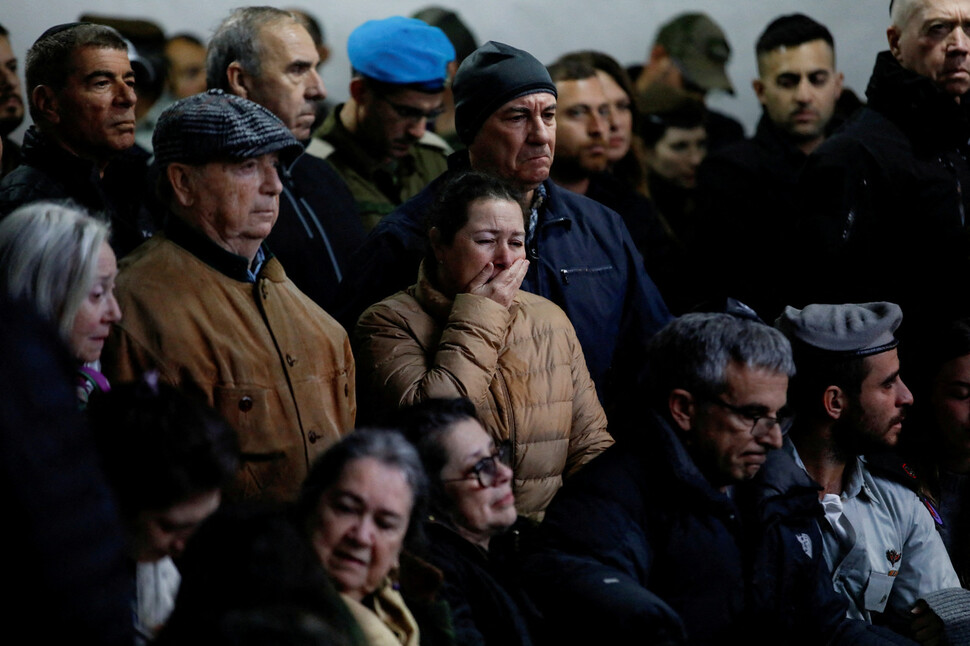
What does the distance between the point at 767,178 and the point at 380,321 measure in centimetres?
266

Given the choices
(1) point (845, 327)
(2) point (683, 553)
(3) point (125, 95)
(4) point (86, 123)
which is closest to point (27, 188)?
(4) point (86, 123)

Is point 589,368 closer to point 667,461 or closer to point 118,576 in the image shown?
point 667,461

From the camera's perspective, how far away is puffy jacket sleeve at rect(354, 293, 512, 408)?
3.58 m

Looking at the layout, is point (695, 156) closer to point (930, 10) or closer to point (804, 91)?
point (804, 91)

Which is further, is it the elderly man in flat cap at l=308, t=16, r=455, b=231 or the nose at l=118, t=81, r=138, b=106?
the elderly man in flat cap at l=308, t=16, r=455, b=231

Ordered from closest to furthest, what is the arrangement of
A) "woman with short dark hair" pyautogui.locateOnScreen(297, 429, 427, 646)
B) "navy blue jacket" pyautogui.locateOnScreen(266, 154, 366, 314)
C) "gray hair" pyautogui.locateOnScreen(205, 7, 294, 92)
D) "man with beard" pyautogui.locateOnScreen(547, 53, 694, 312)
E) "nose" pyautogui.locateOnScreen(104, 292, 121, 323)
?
"woman with short dark hair" pyautogui.locateOnScreen(297, 429, 427, 646) → "nose" pyautogui.locateOnScreen(104, 292, 121, 323) → "navy blue jacket" pyautogui.locateOnScreen(266, 154, 366, 314) → "gray hair" pyautogui.locateOnScreen(205, 7, 294, 92) → "man with beard" pyautogui.locateOnScreen(547, 53, 694, 312)

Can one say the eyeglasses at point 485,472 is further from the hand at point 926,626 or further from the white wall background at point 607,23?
the white wall background at point 607,23

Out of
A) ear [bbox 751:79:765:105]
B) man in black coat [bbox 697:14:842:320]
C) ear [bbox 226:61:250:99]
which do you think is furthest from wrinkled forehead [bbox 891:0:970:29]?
ear [bbox 226:61:250:99]

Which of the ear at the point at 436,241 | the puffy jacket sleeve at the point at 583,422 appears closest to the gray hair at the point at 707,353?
the puffy jacket sleeve at the point at 583,422

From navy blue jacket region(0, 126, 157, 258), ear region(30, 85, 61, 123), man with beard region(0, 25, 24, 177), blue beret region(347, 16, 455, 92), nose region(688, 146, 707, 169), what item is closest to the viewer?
navy blue jacket region(0, 126, 157, 258)

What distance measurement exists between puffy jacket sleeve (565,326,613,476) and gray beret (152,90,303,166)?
103 centimetres

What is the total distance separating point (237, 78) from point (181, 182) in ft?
4.33

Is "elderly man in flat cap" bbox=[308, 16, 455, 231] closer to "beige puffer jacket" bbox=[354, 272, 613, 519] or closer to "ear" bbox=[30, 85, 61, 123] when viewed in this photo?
"ear" bbox=[30, 85, 61, 123]

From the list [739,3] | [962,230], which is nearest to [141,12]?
[739,3]
